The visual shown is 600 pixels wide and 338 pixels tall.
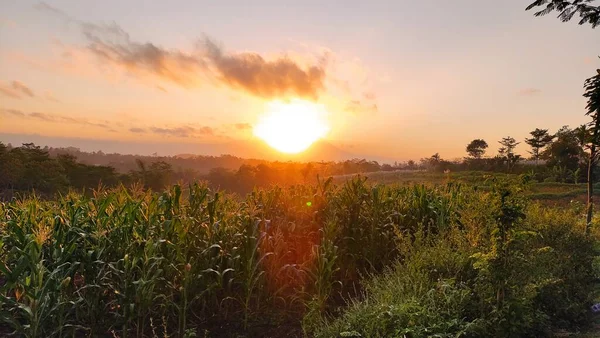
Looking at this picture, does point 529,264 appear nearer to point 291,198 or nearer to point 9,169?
point 291,198

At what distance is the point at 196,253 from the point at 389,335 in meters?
2.26

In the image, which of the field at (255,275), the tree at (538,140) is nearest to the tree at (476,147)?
the tree at (538,140)

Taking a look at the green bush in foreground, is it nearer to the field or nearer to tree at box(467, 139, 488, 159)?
the field

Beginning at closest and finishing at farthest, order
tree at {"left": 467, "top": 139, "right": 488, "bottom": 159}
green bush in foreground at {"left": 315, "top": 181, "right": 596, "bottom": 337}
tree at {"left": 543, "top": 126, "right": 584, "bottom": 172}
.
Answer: green bush in foreground at {"left": 315, "top": 181, "right": 596, "bottom": 337} → tree at {"left": 543, "top": 126, "right": 584, "bottom": 172} → tree at {"left": 467, "top": 139, "right": 488, "bottom": 159}

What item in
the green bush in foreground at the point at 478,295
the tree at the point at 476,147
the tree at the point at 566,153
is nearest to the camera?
the green bush in foreground at the point at 478,295

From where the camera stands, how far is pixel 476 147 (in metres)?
49.0

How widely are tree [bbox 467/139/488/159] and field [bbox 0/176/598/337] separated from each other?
1865 inches

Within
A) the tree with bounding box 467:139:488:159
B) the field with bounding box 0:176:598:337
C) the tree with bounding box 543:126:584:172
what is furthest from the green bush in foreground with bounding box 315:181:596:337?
the tree with bounding box 467:139:488:159

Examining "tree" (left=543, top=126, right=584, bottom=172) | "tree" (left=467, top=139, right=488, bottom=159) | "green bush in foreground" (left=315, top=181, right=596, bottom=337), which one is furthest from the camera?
"tree" (left=467, top=139, right=488, bottom=159)

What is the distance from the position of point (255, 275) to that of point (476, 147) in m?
51.0

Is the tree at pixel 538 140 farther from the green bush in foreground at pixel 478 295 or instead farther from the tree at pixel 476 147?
the green bush in foreground at pixel 478 295

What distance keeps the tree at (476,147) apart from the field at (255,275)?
4736cm

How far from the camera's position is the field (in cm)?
315

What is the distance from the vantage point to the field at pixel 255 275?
10.3 feet
